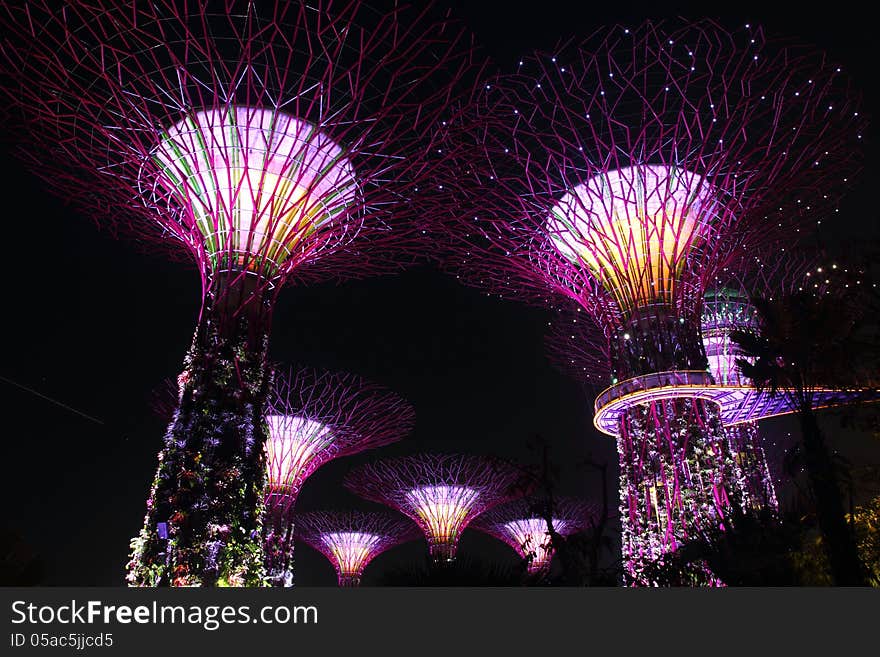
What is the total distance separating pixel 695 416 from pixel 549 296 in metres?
7.68

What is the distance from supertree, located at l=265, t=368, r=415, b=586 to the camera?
29391 mm

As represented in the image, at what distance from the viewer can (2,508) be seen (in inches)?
1253

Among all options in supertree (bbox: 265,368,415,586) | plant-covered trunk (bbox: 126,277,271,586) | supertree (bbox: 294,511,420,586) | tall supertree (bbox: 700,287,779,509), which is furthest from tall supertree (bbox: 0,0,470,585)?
supertree (bbox: 294,511,420,586)

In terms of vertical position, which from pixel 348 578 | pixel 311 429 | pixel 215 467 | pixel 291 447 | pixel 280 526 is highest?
pixel 311 429

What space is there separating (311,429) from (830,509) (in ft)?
73.5

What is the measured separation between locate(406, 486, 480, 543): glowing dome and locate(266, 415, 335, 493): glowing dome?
1036cm

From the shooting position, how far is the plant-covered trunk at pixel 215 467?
1241 centimetres

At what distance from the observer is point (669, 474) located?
1772 cm

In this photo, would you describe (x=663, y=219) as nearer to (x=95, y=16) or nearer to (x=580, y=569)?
(x=580, y=569)

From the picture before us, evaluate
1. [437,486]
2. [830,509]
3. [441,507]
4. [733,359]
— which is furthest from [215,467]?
[441,507]

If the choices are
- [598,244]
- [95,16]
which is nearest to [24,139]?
[95,16]

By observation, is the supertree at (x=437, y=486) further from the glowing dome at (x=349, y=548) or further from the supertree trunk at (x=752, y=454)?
the supertree trunk at (x=752, y=454)

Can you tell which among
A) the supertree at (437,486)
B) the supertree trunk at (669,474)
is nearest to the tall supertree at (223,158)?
the supertree trunk at (669,474)

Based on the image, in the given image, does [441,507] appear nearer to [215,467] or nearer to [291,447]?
[291,447]
